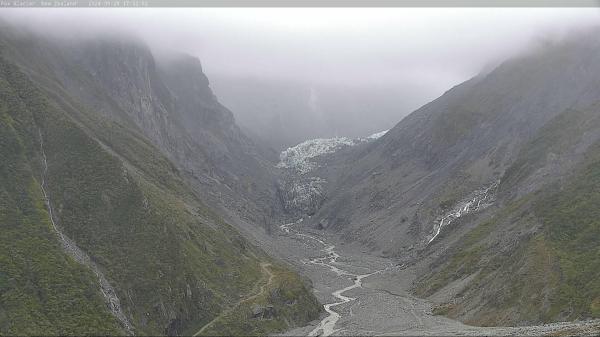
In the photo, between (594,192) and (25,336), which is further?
(594,192)

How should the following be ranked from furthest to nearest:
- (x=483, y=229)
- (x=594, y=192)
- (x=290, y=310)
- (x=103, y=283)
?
(x=483, y=229) < (x=594, y=192) < (x=290, y=310) < (x=103, y=283)

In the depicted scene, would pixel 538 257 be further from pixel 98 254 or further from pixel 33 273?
pixel 33 273

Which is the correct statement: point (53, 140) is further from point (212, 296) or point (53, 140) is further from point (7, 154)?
point (212, 296)

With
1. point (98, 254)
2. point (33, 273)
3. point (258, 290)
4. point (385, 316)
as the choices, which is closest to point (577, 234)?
point (385, 316)

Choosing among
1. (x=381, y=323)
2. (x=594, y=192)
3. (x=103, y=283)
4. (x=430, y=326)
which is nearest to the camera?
(x=103, y=283)

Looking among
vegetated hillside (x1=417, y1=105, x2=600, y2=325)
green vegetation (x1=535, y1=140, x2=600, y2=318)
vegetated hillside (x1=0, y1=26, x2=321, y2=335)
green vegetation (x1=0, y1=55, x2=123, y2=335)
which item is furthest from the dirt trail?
green vegetation (x1=535, y1=140, x2=600, y2=318)

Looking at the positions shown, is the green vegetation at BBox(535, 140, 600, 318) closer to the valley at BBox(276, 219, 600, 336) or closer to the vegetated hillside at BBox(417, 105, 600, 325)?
the vegetated hillside at BBox(417, 105, 600, 325)

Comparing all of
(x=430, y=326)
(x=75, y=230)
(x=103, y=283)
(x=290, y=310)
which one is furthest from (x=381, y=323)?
(x=75, y=230)
